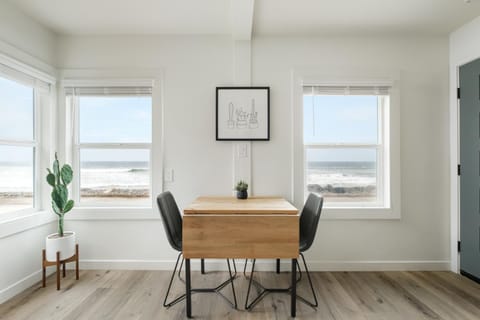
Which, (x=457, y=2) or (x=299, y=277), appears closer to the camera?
(x=457, y=2)

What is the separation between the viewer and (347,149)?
2795 millimetres

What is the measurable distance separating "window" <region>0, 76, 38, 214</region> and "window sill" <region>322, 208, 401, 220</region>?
2864 mm

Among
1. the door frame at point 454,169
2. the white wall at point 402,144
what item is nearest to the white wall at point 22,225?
the white wall at point 402,144

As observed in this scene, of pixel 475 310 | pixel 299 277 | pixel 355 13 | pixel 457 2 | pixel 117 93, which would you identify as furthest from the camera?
pixel 117 93

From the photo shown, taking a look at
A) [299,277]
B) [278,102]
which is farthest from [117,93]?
[299,277]

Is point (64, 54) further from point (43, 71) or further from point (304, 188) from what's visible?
point (304, 188)

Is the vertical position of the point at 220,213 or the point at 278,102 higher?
the point at 278,102

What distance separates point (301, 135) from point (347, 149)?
1.77 feet

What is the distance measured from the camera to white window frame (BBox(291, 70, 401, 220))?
2682 mm

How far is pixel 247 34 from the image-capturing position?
255 centimetres

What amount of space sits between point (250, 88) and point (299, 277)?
1910 millimetres

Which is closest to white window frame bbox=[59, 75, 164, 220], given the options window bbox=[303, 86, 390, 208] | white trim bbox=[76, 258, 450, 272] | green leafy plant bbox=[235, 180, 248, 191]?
white trim bbox=[76, 258, 450, 272]

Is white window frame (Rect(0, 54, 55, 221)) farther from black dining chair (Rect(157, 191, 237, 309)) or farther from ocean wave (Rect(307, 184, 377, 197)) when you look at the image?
ocean wave (Rect(307, 184, 377, 197))

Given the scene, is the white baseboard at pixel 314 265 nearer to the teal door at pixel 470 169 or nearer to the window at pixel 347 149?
the teal door at pixel 470 169
